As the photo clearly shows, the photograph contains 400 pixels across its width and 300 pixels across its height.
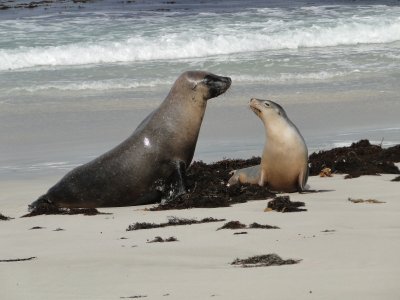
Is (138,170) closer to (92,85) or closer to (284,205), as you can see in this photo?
(284,205)

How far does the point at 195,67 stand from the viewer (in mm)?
18953

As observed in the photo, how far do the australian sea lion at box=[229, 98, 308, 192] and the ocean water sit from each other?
2.30m

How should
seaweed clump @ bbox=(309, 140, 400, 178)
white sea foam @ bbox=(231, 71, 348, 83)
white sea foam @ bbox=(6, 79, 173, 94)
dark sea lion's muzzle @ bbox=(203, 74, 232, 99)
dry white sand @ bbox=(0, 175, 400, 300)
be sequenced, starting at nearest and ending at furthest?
dry white sand @ bbox=(0, 175, 400, 300)
dark sea lion's muzzle @ bbox=(203, 74, 232, 99)
seaweed clump @ bbox=(309, 140, 400, 178)
white sea foam @ bbox=(6, 79, 173, 94)
white sea foam @ bbox=(231, 71, 348, 83)

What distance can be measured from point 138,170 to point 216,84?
99cm

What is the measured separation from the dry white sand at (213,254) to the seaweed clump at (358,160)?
1132mm

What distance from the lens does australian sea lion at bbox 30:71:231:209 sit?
8.25 metres

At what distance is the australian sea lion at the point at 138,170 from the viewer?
8.25 m

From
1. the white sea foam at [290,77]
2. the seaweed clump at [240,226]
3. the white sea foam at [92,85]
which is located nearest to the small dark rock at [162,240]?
the seaweed clump at [240,226]

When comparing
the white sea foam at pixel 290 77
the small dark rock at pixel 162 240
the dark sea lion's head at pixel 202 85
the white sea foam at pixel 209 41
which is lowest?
the white sea foam at pixel 290 77

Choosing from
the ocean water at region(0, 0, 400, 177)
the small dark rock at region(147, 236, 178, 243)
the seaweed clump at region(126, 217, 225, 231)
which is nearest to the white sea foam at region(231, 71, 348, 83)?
the ocean water at region(0, 0, 400, 177)

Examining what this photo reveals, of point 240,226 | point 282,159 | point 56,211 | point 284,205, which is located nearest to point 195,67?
point 282,159

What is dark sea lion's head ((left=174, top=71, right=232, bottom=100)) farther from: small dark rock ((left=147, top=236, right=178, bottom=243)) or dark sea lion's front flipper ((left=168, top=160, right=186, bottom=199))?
small dark rock ((left=147, top=236, right=178, bottom=243))

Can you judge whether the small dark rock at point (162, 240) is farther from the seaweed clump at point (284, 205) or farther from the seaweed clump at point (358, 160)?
the seaweed clump at point (358, 160)

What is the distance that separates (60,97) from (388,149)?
7.14m
